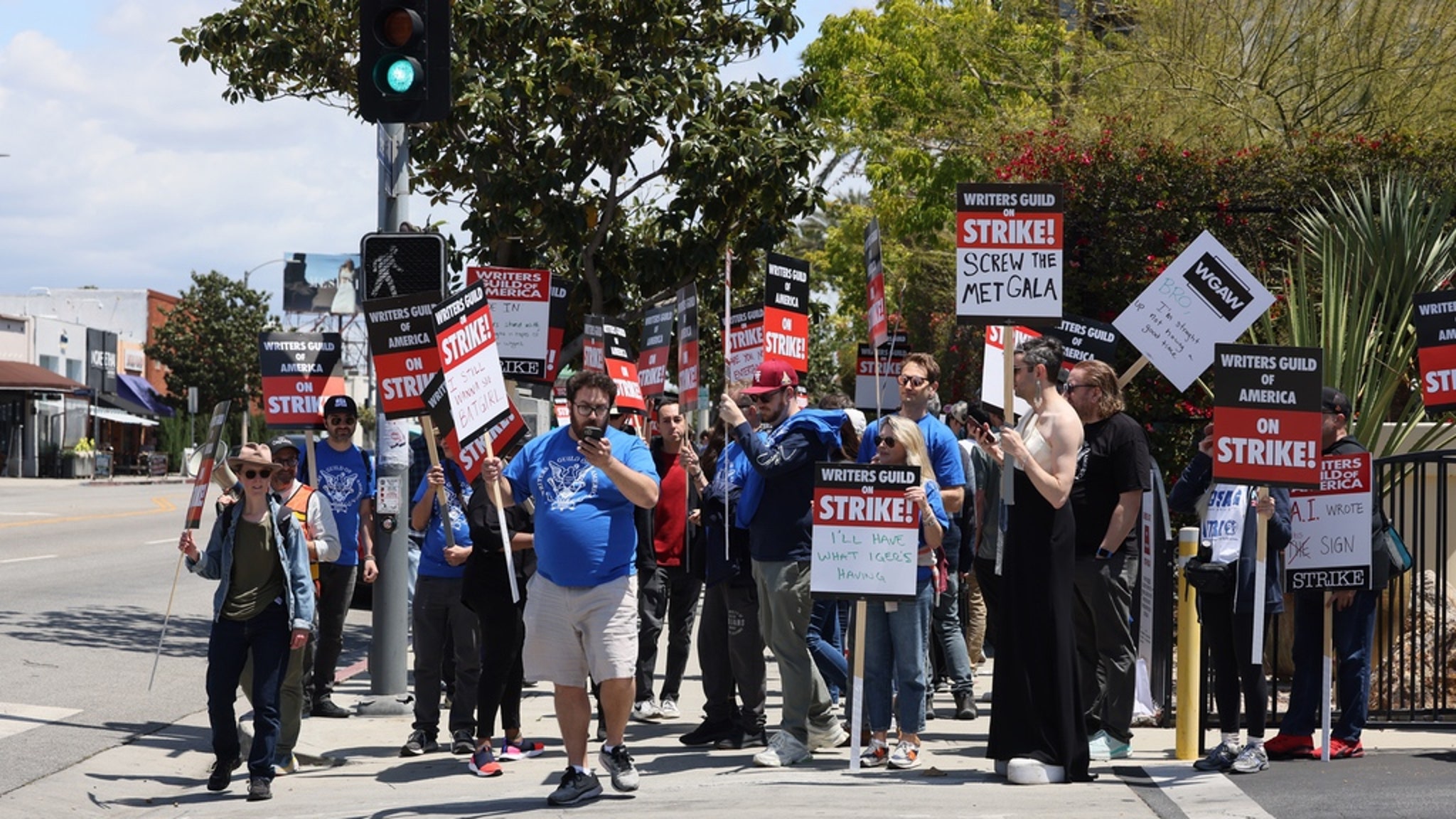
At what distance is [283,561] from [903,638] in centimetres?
304

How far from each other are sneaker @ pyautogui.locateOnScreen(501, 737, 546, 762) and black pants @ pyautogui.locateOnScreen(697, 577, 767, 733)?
37.3 inches

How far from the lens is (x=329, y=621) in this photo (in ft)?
34.6

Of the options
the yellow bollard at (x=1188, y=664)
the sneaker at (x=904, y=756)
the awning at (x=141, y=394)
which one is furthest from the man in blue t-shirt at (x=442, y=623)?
the awning at (x=141, y=394)

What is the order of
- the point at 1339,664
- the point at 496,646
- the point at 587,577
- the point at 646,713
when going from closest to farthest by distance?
the point at 587,577
the point at 1339,664
the point at 496,646
the point at 646,713

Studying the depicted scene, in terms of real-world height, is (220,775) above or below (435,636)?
below

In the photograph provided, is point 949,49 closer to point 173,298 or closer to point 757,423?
A: point 757,423

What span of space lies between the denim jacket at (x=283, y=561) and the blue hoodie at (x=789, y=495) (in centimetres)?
219

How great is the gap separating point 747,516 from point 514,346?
10.9 ft

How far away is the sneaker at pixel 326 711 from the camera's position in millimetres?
10516

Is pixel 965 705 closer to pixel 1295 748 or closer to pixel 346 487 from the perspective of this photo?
pixel 1295 748

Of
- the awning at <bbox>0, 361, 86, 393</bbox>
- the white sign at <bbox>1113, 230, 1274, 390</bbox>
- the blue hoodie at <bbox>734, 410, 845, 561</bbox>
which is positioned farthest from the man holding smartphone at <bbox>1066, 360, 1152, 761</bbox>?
the awning at <bbox>0, 361, 86, 393</bbox>

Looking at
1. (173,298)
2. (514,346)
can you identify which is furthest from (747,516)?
(173,298)

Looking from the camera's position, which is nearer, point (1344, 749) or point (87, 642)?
point (1344, 749)

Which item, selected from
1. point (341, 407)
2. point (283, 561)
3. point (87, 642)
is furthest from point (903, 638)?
point (87, 642)
